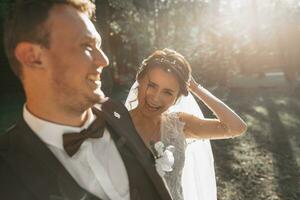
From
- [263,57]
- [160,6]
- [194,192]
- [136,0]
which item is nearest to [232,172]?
[194,192]

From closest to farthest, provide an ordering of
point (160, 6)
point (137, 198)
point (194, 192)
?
point (137, 198)
point (194, 192)
point (160, 6)

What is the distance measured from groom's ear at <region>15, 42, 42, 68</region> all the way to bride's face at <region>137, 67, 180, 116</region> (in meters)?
1.64

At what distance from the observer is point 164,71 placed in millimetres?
3582

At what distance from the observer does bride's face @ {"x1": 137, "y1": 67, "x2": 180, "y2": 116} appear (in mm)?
3559

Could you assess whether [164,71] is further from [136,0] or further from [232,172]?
[136,0]

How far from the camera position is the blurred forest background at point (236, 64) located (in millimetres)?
8337

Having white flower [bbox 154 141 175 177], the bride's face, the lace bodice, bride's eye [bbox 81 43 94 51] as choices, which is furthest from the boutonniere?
bride's eye [bbox 81 43 94 51]

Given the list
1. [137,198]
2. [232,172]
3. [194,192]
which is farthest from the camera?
[232,172]

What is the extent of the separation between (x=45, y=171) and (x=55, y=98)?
350 mm

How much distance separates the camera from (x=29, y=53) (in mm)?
2016

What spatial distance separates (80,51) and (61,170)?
58 cm

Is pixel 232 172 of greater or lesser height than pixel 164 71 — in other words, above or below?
below

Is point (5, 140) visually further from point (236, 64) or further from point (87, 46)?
point (236, 64)

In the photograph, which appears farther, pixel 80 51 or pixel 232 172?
pixel 232 172
